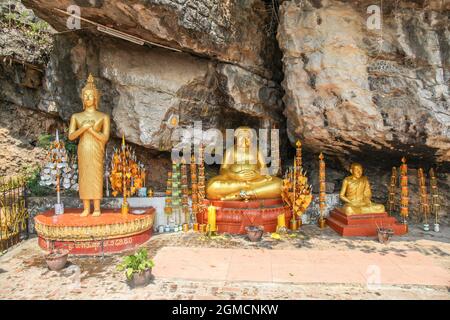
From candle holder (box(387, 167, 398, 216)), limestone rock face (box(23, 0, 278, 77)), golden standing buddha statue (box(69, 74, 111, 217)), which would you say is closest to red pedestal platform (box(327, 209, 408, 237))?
candle holder (box(387, 167, 398, 216))

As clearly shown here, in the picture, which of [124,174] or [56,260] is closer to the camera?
[56,260]

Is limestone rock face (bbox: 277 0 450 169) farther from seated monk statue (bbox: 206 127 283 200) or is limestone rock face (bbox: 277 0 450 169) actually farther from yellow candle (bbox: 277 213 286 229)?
yellow candle (bbox: 277 213 286 229)

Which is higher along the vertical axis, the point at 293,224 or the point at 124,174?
the point at 124,174

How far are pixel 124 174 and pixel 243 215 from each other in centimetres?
318

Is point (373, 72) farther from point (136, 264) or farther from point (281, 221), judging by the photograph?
point (136, 264)

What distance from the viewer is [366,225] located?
786cm

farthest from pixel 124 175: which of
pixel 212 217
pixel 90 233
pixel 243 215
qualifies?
pixel 243 215

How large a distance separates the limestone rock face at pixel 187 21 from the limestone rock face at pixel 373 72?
3.72 feet

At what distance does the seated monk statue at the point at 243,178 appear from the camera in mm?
8555

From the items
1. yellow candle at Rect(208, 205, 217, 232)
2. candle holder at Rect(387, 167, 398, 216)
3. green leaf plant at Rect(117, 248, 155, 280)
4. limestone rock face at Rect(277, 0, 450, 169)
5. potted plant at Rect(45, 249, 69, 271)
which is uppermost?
limestone rock face at Rect(277, 0, 450, 169)

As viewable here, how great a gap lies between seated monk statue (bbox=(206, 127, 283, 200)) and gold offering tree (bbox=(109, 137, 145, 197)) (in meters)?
1.96

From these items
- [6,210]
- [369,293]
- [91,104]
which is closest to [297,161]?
[369,293]

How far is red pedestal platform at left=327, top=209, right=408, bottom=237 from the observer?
25.6 ft

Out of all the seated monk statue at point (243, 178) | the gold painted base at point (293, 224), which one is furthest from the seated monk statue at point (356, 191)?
the seated monk statue at point (243, 178)
